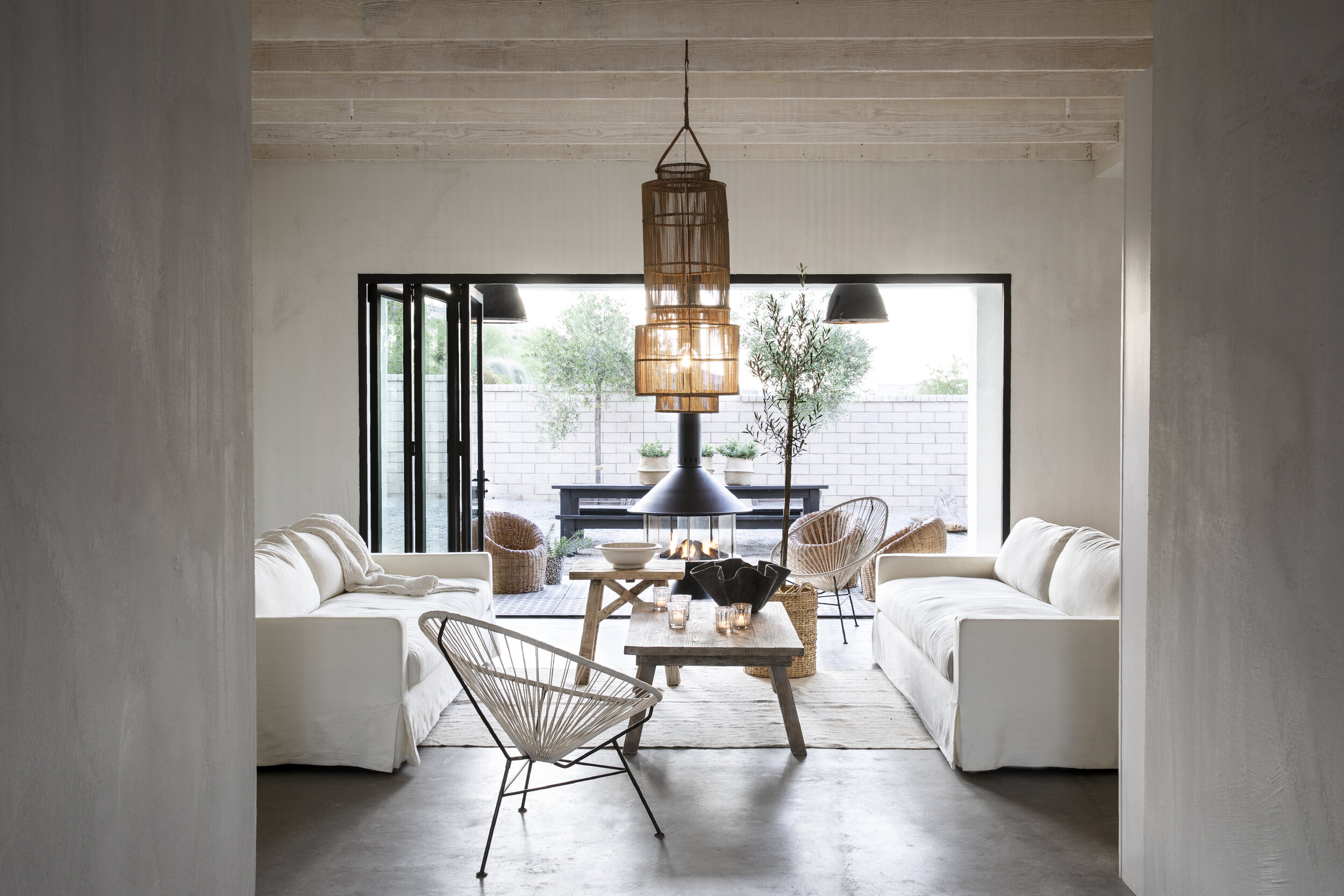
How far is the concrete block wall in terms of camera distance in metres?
11.0

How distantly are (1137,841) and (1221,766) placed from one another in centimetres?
72

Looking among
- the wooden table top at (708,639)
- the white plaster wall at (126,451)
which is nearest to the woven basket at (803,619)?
the wooden table top at (708,639)

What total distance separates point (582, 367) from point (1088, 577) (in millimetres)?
8096

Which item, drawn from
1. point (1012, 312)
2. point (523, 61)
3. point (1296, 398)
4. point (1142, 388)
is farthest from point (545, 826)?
point (1012, 312)

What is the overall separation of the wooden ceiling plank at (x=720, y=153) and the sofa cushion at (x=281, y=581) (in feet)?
7.91

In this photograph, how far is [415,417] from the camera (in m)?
6.08

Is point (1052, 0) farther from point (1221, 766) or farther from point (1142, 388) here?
point (1221, 766)

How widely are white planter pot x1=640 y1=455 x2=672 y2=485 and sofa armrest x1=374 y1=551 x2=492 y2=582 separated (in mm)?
4135

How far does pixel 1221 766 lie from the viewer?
2121 millimetres

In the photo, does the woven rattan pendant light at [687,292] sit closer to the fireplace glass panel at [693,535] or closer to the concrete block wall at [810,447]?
the fireplace glass panel at [693,535]

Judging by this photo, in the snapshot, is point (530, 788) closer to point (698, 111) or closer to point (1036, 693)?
point (1036, 693)

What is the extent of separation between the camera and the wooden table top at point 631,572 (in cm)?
486

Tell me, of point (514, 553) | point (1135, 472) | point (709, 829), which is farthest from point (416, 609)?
point (1135, 472)

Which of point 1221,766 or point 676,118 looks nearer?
point 1221,766
